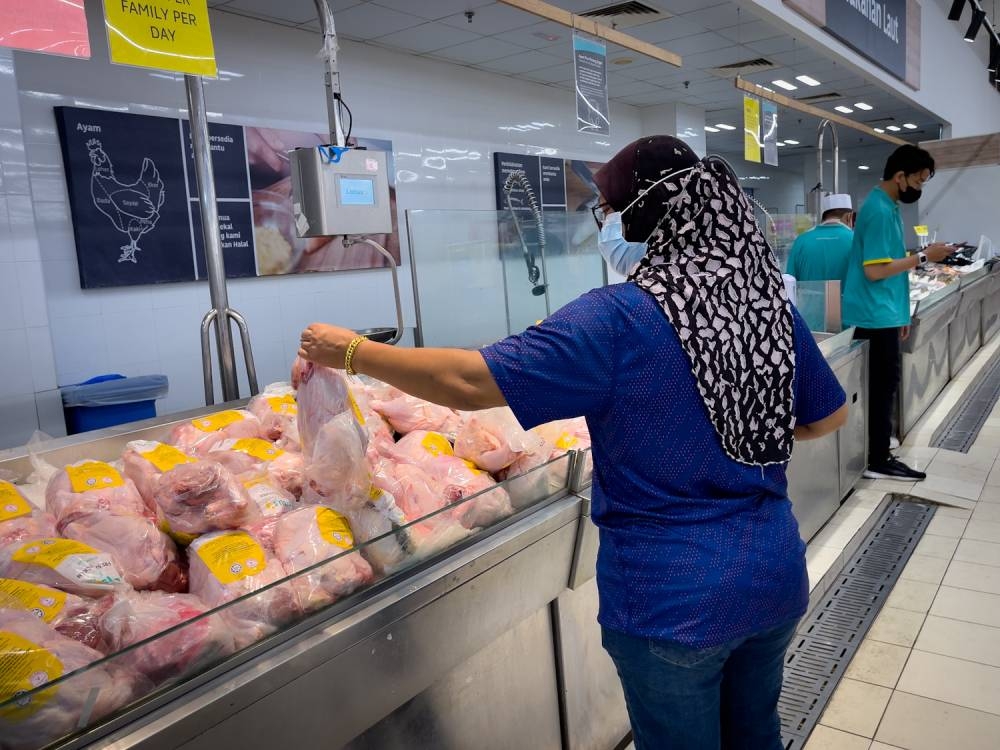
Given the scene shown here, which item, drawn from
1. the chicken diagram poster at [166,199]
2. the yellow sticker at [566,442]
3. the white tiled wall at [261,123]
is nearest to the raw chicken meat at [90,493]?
the yellow sticker at [566,442]

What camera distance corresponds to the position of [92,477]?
1.62 meters

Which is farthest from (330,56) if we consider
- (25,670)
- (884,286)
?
(884,286)

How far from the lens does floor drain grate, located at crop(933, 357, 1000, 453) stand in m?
5.38

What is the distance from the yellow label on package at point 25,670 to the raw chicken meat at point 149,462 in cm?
52

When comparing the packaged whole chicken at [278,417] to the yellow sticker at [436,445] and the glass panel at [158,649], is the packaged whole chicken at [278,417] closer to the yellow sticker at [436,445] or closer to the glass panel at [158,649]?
the yellow sticker at [436,445]

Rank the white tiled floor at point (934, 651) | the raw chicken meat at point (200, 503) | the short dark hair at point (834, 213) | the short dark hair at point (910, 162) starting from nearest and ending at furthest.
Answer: the raw chicken meat at point (200, 503) → the white tiled floor at point (934, 651) → the short dark hair at point (910, 162) → the short dark hair at point (834, 213)

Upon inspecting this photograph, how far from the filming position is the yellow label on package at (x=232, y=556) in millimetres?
1390

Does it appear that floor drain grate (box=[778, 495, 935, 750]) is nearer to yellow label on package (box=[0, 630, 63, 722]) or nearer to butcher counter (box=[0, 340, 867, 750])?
butcher counter (box=[0, 340, 867, 750])

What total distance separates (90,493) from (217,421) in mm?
536

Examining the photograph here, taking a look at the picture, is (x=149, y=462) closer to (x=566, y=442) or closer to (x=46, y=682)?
(x=46, y=682)

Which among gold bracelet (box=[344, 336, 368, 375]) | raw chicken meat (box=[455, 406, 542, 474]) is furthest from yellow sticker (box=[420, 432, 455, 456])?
gold bracelet (box=[344, 336, 368, 375])

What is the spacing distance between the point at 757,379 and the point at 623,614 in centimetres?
45

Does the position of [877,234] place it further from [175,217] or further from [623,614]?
[175,217]

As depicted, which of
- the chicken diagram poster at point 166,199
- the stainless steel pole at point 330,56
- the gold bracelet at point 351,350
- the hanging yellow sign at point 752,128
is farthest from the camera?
the hanging yellow sign at point 752,128
